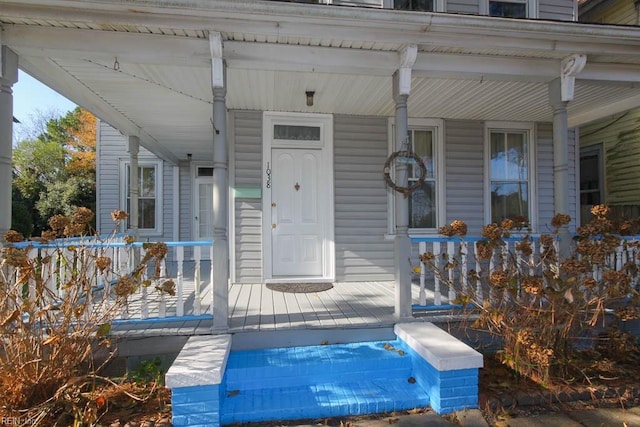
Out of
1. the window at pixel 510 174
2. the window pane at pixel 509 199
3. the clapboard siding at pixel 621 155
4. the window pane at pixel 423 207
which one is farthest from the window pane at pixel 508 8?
the clapboard siding at pixel 621 155

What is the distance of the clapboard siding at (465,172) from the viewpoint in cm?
543

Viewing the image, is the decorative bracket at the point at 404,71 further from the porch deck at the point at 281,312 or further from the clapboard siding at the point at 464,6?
the clapboard siding at the point at 464,6

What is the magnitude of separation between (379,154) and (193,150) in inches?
167

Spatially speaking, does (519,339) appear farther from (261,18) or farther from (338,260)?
(261,18)

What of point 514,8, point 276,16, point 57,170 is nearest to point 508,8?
point 514,8

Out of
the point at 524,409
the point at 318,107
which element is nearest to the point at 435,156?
the point at 318,107

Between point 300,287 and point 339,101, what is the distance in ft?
8.17

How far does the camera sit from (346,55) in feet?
10.9

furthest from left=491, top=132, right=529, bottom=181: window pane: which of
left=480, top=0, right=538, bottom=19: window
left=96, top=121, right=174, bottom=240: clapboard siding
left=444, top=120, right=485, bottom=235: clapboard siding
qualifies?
left=96, top=121, right=174, bottom=240: clapboard siding

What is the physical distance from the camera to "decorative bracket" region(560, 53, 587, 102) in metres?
3.50

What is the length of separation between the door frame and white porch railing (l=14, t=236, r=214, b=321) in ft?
3.02

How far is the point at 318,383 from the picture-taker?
108 inches

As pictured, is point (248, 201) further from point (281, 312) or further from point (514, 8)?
point (514, 8)

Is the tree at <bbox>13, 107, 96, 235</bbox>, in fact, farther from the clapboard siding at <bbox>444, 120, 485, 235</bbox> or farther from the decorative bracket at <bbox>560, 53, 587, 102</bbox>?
the decorative bracket at <bbox>560, 53, 587, 102</bbox>
